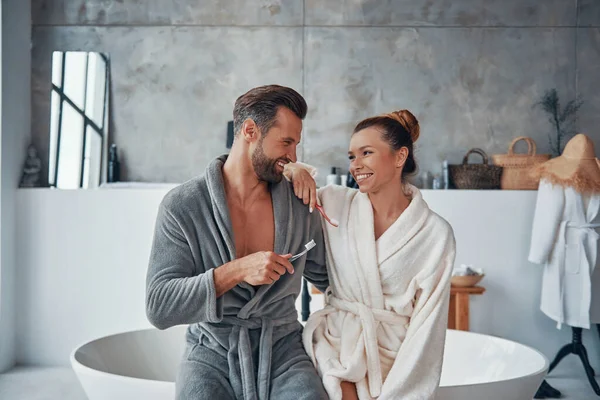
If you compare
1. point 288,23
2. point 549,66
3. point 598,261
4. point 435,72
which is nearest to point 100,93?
point 288,23

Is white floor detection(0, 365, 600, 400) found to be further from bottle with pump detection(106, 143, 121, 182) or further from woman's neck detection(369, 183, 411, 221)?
woman's neck detection(369, 183, 411, 221)

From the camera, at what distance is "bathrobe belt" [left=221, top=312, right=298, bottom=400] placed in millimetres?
2298

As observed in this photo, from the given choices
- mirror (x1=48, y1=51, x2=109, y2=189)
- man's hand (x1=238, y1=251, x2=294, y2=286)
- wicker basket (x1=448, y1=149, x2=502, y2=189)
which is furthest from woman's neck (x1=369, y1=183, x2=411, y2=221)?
mirror (x1=48, y1=51, x2=109, y2=189)

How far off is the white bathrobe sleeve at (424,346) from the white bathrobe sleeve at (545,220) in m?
2.43

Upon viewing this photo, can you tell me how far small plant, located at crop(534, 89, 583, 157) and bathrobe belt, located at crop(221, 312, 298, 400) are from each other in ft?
11.9

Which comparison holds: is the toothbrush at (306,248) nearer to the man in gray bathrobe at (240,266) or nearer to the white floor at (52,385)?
the man in gray bathrobe at (240,266)

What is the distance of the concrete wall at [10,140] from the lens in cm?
497

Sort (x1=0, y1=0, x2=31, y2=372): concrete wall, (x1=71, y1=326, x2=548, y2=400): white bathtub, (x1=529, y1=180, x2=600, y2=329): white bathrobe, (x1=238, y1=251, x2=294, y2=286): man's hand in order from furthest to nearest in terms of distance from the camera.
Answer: (x1=0, y1=0, x2=31, y2=372): concrete wall → (x1=529, y1=180, x2=600, y2=329): white bathrobe → (x1=71, y1=326, x2=548, y2=400): white bathtub → (x1=238, y1=251, x2=294, y2=286): man's hand

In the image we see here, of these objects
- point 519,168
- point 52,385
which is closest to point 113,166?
point 52,385

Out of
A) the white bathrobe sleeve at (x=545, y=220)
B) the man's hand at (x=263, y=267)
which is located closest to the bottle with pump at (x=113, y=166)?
the white bathrobe sleeve at (x=545, y=220)

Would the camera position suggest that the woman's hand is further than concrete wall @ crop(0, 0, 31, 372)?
No

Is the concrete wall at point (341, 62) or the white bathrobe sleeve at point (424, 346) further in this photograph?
the concrete wall at point (341, 62)

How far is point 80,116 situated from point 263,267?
376 cm

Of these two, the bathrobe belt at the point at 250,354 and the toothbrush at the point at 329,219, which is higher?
the toothbrush at the point at 329,219
